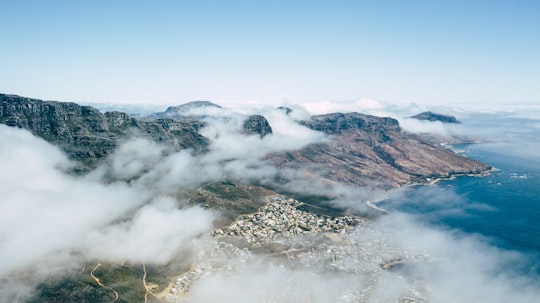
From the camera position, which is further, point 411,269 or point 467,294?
point 411,269

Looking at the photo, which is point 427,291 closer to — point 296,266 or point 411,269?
point 411,269

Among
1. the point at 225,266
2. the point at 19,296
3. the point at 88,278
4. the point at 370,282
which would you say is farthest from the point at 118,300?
the point at 370,282

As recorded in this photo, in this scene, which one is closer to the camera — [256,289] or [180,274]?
[256,289]

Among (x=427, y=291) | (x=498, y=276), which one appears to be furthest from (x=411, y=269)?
(x=498, y=276)

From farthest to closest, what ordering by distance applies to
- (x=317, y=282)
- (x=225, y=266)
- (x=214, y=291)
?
(x=225, y=266)
(x=317, y=282)
(x=214, y=291)

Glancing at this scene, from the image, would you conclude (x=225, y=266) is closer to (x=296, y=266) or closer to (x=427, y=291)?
(x=296, y=266)

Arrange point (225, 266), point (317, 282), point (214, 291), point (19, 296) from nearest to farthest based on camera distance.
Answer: point (19, 296) → point (214, 291) → point (317, 282) → point (225, 266)

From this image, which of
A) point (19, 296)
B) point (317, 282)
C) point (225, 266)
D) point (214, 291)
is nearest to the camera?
point (19, 296)

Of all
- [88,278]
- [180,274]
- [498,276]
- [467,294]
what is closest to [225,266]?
[180,274]
